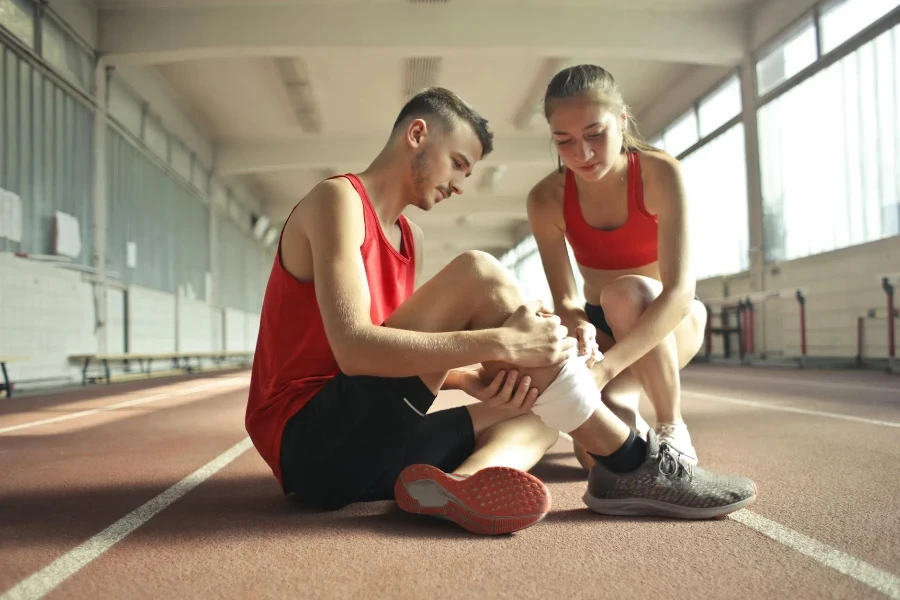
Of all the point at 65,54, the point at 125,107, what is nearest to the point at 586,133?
the point at 65,54

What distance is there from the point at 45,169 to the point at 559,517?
7.28 m

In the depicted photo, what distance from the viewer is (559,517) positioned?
67.2 inches

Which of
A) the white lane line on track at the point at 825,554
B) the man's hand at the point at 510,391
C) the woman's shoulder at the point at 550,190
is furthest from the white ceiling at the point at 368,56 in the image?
the white lane line on track at the point at 825,554

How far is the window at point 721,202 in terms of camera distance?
401 inches

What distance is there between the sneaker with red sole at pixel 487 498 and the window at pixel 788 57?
851 centimetres

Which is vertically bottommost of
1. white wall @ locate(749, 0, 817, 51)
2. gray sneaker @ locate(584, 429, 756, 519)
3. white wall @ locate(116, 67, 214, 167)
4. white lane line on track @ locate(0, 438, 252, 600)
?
white lane line on track @ locate(0, 438, 252, 600)

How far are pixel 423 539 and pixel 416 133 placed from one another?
1.03 m

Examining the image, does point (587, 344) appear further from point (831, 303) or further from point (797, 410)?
point (831, 303)

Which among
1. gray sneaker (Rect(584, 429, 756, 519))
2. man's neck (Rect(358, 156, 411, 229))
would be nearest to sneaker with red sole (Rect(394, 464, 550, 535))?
gray sneaker (Rect(584, 429, 756, 519))

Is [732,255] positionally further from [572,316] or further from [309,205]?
[309,205]

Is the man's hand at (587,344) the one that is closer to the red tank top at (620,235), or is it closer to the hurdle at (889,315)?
the red tank top at (620,235)

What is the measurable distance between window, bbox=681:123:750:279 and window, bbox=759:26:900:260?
750 millimetres

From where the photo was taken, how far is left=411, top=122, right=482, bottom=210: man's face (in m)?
1.81

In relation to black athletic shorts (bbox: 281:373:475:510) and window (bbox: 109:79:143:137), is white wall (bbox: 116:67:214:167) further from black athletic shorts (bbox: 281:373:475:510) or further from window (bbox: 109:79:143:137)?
black athletic shorts (bbox: 281:373:475:510)
